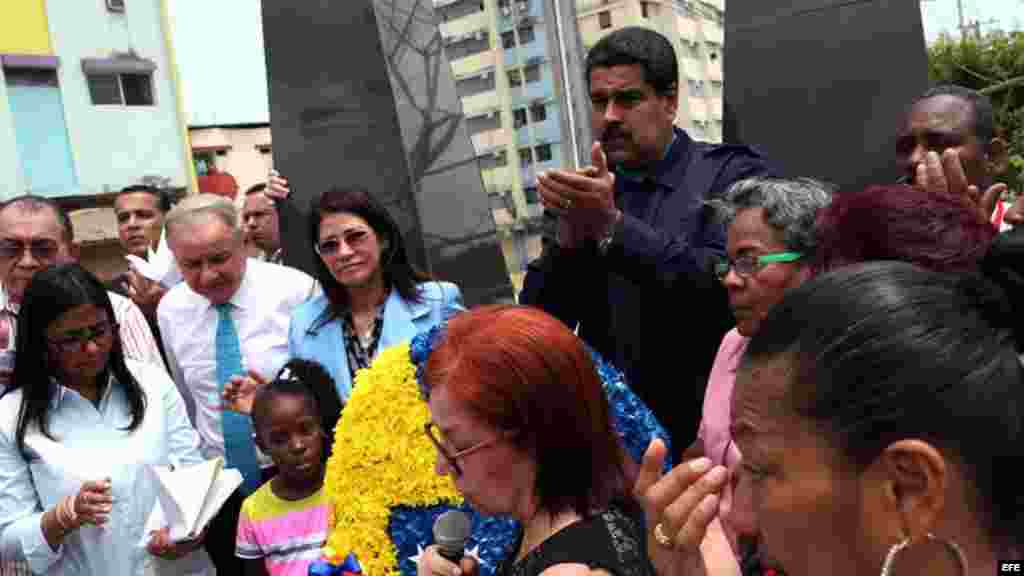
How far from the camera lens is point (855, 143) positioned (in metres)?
4.13

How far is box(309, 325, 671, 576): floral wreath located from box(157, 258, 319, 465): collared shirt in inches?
52.9

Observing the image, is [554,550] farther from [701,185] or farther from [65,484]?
[65,484]

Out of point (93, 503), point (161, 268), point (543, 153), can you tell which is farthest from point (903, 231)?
point (543, 153)

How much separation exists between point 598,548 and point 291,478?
192cm

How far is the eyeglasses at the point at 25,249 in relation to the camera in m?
3.95

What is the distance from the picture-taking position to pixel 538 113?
6277 mm

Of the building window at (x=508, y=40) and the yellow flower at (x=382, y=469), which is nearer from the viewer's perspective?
the yellow flower at (x=382, y=469)

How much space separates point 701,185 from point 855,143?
4.61ft

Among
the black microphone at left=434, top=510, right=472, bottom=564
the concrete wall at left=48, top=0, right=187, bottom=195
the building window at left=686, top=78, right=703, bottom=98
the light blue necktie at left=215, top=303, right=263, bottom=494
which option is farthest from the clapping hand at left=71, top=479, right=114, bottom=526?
the concrete wall at left=48, top=0, right=187, bottom=195

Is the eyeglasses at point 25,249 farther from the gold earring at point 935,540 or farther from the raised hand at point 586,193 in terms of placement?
the gold earring at point 935,540

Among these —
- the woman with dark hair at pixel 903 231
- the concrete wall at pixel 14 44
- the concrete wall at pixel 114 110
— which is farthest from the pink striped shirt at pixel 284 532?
the concrete wall at pixel 114 110

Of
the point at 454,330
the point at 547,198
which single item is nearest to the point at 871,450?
the point at 454,330

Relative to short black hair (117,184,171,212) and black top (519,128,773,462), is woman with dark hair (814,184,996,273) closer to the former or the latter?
black top (519,128,773,462)

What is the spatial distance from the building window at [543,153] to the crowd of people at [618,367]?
6.78 feet
